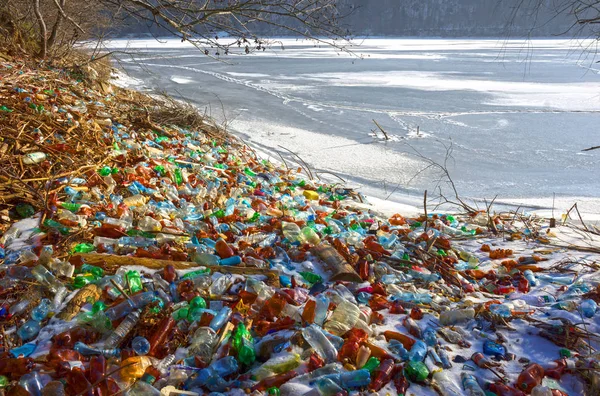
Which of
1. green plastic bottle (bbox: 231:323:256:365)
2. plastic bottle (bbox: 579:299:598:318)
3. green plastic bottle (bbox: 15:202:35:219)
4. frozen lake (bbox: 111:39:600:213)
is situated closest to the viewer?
green plastic bottle (bbox: 231:323:256:365)

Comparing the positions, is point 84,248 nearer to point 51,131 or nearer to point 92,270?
point 92,270

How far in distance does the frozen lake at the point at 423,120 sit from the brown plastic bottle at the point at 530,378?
1.68 m

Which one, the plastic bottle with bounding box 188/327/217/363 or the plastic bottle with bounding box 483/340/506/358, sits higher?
the plastic bottle with bounding box 188/327/217/363

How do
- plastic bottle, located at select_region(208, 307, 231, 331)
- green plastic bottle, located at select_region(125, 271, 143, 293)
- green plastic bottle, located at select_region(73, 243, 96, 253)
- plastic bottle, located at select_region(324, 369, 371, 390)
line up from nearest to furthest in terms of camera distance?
plastic bottle, located at select_region(324, 369, 371, 390) < plastic bottle, located at select_region(208, 307, 231, 331) < green plastic bottle, located at select_region(125, 271, 143, 293) < green plastic bottle, located at select_region(73, 243, 96, 253)

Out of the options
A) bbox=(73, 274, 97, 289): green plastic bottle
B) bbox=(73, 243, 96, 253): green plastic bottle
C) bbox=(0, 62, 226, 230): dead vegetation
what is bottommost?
bbox=(73, 274, 97, 289): green plastic bottle

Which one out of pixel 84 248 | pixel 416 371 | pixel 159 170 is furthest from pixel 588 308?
pixel 159 170

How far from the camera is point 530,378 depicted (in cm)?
176

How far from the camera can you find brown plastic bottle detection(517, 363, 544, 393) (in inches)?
68.6

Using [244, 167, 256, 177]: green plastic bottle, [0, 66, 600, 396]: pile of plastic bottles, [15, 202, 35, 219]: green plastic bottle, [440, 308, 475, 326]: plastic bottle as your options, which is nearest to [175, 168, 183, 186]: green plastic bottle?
[0, 66, 600, 396]: pile of plastic bottles

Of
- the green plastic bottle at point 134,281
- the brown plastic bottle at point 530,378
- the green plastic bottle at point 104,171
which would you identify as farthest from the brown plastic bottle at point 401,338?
the green plastic bottle at point 104,171

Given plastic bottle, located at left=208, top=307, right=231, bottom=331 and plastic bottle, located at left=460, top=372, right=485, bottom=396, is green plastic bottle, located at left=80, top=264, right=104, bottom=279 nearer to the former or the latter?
plastic bottle, located at left=208, top=307, right=231, bottom=331

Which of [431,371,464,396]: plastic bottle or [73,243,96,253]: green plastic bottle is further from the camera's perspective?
[73,243,96,253]: green plastic bottle

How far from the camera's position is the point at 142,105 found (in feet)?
21.1

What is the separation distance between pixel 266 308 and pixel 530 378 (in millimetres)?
1058
